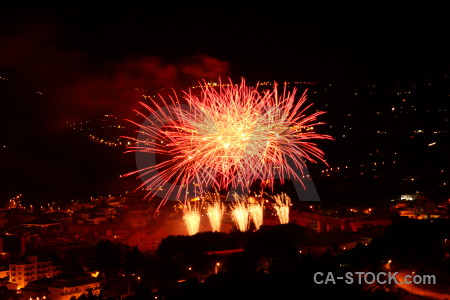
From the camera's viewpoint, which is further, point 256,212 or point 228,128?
point 256,212

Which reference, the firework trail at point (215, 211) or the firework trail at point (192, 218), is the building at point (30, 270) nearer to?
the firework trail at point (192, 218)

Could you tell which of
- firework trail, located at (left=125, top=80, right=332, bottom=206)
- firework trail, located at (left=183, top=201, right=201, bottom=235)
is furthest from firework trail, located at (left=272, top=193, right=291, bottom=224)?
firework trail, located at (left=125, top=80, right=332, bottom=206)

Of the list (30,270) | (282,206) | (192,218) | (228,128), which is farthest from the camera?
(282,206)

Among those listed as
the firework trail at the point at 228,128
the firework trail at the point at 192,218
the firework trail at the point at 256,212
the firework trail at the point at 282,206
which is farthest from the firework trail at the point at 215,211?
the firework trail at the point at 228,128

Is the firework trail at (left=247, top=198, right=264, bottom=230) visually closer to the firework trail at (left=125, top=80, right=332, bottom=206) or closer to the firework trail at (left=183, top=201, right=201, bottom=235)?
the firework trail at (left=183, top=201, right=201, bottom=235)

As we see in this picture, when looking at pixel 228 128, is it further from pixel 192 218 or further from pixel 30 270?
pixel 192 218

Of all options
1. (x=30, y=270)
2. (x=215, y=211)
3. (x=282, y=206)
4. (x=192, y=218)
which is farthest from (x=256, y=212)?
(x=30, y=270)

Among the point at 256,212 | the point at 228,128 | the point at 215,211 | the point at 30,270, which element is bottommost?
the point at 30,270
